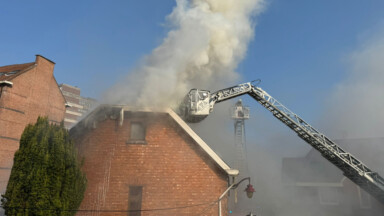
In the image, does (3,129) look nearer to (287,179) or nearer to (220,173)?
(220,173)

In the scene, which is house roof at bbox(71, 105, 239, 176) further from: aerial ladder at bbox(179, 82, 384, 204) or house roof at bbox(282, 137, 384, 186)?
house roof at bbox(282, 137, 384, 186)

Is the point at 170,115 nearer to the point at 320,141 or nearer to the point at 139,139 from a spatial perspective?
the point at 139,139

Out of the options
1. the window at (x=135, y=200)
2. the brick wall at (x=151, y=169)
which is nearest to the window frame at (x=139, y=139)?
the brick wall at (x=151, y=169)

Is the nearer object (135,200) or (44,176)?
(44,176)

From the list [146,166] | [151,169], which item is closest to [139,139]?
[146,166]

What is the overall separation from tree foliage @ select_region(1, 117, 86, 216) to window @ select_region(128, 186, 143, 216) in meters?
2.01

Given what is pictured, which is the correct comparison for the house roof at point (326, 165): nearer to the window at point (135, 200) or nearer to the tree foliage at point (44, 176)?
the window at point (135, 200)

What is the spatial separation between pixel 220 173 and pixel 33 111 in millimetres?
20686

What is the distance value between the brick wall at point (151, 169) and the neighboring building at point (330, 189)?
55.5 ft

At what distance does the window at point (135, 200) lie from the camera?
33.4ft

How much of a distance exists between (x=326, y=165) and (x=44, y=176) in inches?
1080

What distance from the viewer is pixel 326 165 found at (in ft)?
89.0

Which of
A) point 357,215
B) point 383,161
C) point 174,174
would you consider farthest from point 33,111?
point 383,161

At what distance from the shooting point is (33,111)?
2359cm
